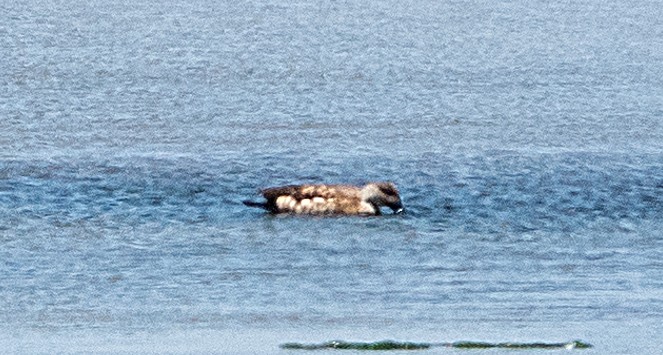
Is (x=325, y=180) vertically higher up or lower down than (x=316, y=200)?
higher up

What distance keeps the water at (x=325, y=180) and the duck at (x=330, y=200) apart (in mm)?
160

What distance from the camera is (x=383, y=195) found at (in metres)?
12.0

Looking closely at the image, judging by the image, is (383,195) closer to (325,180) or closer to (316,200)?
(316,200)

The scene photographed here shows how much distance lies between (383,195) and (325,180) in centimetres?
142

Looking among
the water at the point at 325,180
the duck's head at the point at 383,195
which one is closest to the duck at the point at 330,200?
the duck's head at the point at 383,195

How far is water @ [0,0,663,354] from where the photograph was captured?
341 inches

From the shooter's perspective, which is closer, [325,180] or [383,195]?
[383,195]

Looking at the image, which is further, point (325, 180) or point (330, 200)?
point (325, 180)

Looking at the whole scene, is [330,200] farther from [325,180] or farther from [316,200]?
[325,180]

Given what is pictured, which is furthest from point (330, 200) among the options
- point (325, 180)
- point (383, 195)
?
point (325, 180)

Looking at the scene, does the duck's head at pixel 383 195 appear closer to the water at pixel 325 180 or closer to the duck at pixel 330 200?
the duck at pixel 330 200

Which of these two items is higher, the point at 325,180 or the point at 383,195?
the point at 325,180

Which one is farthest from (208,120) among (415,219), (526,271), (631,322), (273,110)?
(631,322)

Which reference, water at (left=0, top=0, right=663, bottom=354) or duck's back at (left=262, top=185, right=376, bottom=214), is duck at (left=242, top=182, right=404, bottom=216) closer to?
duck's back at (left=262, top=185, right=376, bottom=214)
